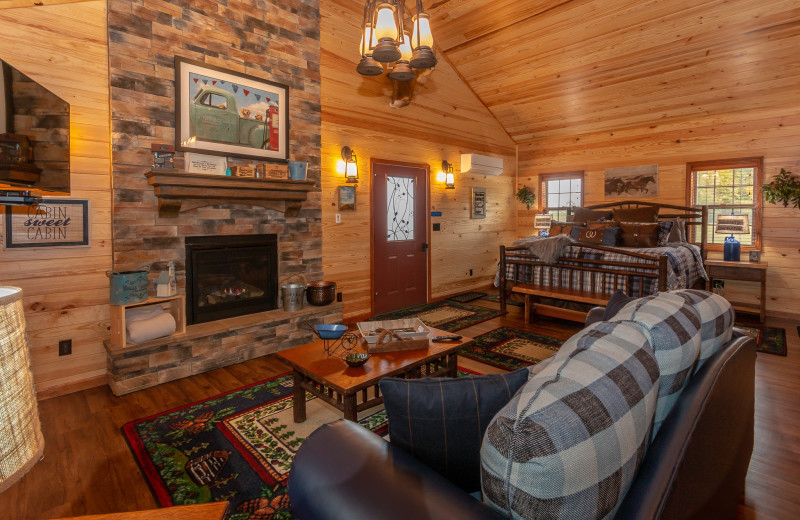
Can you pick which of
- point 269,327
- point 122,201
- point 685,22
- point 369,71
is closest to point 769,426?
point 369,71

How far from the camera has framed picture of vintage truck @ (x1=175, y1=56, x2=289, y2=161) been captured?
3531 millimetres

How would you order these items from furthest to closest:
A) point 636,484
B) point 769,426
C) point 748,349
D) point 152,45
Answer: point 152,45, point 769,426, point 748,349, point 636,484

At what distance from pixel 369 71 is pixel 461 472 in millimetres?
2648

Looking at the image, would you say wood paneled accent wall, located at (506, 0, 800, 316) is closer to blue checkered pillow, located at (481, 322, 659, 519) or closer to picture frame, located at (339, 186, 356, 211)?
picture frame, located at (339, 186, 356, 211)

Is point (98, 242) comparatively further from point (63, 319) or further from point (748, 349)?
point (748, 349)

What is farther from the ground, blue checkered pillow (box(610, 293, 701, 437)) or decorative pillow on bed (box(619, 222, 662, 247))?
decorative pillow on bed (box(619, 222, 662, 247))

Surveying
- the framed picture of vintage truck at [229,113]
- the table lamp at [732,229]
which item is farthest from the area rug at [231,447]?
the table lamp at [732,229]

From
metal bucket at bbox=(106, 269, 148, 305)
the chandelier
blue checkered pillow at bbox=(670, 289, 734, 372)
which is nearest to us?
blue checkered pillow at bbox=(670, 289, 734, 372)

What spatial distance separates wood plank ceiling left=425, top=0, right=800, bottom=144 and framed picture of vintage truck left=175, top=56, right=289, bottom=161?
2628 mm

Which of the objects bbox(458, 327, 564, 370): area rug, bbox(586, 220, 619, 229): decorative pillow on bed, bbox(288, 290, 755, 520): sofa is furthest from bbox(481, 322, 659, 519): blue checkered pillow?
bbox(586, 220, 619, 229): decorative pillow on bed

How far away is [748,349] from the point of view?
4.97 feet

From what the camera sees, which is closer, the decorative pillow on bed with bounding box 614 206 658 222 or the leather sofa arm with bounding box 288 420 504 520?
the leather sofa arm with bounding box 288 420 504 520

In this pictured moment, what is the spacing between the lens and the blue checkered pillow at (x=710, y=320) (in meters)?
1.34

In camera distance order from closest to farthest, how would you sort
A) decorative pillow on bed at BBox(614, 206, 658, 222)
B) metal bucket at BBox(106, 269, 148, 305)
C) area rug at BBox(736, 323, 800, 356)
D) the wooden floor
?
the wooden floor, metal bucket at BBox(106, 269, 148, 305), area rug at BBox(736, 323, 800, 356), decorative pillow on bed at BBox(614, 206, 658, 222)
